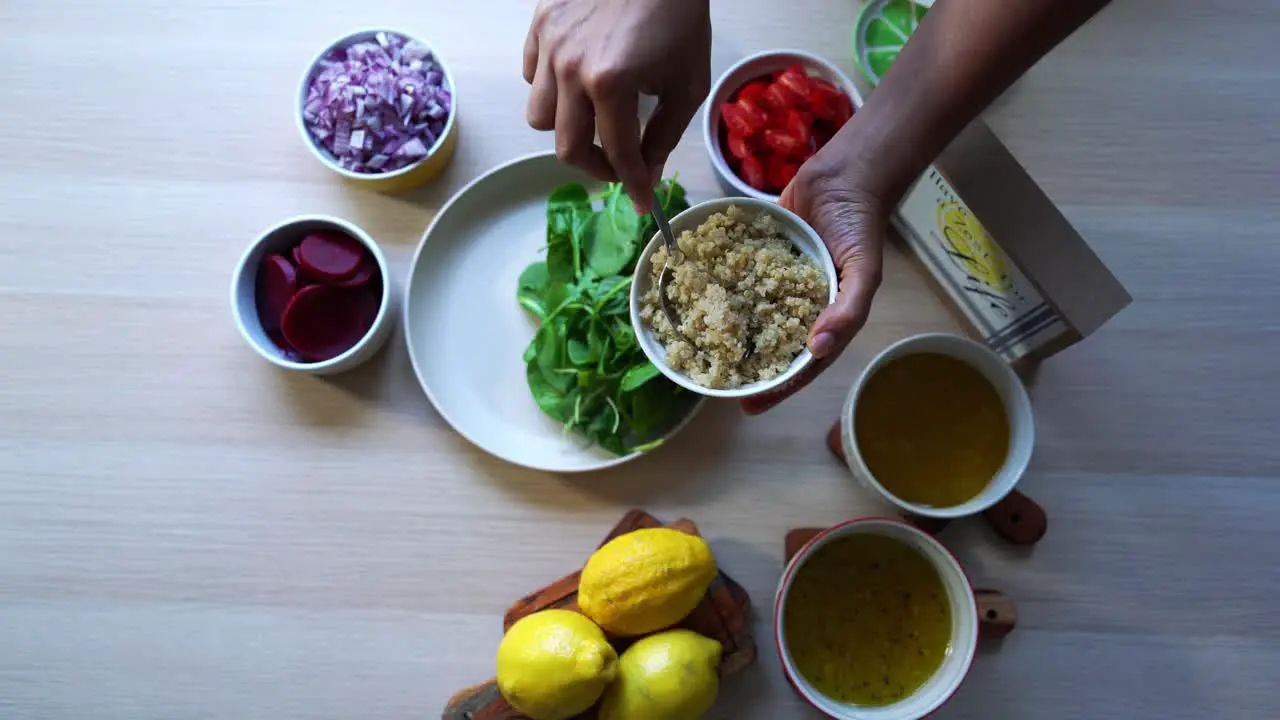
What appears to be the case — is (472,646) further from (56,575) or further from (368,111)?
(368,111)

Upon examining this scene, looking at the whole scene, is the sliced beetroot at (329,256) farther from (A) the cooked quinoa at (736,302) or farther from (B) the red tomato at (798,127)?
(B) the red tomato at (798,127)

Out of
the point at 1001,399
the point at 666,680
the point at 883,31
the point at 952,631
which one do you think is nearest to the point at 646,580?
the point at 666,680

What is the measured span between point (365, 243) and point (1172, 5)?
3.61 feet

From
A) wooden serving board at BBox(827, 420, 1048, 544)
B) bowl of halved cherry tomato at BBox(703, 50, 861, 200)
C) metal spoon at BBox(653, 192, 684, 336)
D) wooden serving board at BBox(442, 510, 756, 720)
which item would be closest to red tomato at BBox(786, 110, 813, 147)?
bowl of halved cherry tomato at BBox(703, 50, 861, 200)

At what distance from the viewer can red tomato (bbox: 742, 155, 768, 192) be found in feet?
3.18

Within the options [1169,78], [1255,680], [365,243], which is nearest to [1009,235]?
[1169,78]

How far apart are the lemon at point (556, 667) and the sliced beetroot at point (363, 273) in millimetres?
450

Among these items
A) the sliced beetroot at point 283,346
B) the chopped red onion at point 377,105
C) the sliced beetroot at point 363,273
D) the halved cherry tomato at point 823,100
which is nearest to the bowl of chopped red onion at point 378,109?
the chopped red onion at point 377,105

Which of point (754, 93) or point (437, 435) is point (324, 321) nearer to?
point (437, 435)

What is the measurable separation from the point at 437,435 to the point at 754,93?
0.58 m

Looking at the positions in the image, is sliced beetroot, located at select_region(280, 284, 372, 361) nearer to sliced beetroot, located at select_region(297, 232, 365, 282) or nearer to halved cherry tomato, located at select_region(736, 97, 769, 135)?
sliced beetroot, located at select_region(297, 232, 365, 282)

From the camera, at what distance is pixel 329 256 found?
3.18ft

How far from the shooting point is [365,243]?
3.18 ft

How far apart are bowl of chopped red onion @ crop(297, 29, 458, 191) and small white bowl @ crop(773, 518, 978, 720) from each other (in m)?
0.66
